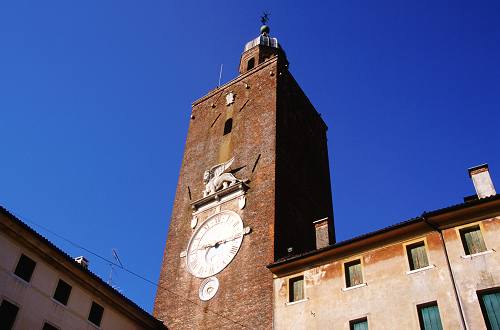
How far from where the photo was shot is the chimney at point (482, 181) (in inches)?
741

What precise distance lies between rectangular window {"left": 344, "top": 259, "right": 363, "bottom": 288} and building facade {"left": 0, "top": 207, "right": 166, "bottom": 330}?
8289 millimetres

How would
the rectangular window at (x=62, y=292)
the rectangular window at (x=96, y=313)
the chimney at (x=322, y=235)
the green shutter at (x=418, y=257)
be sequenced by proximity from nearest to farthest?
the green shutter at (x=418, y=257), the rectangular window at (x=62, y=292), the rectangular window at (x=96, y=313), the chimney at (x=322, y=235)

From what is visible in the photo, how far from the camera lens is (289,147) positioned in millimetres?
28266

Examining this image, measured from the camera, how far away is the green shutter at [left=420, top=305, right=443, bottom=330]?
16.1 meters

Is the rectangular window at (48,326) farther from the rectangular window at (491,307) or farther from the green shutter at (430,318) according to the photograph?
the rectangular window at (491,307)

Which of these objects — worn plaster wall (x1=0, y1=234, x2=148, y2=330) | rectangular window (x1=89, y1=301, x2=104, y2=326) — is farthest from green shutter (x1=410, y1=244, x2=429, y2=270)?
rectangular window (x1=89, y1=301, x2=104, y2=326)

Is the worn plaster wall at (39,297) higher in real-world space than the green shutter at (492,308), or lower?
higher

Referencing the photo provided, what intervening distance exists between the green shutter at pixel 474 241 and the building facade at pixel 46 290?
12.2 meters

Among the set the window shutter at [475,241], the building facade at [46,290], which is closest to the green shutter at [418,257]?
the window shutter at [475,241]

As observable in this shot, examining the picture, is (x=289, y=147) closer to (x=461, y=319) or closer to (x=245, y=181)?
(x=245, y=181)

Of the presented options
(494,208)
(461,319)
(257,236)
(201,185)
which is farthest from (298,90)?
(461,319)

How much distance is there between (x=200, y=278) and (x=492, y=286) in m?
12.1

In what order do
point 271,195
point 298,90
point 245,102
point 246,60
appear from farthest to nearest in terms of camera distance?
point 246,60
point 298,90
point 245,102
point 271,195

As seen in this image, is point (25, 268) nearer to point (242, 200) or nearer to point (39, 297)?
point (39, 297)
